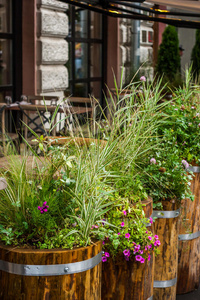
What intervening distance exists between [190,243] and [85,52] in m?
6.63

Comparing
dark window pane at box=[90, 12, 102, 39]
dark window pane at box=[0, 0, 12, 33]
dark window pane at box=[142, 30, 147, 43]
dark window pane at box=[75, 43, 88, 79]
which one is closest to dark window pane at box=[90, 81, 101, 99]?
dark window pane at box=[75, 43, 88, 79]

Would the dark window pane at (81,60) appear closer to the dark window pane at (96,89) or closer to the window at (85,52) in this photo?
the window at (85,52)

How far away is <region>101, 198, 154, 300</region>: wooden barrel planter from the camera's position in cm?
250

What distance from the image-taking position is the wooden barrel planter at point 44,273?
192 centimetres

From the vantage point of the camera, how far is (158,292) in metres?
3.18

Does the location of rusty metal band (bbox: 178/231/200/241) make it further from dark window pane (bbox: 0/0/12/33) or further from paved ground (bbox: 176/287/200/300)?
dark window pane (bbox: 0/0/12/33)

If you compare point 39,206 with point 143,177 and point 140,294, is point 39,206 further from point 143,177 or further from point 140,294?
point 143,177

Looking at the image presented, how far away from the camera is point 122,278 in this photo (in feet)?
8.23

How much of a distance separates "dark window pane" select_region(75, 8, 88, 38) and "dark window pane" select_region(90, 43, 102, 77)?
0.47 metres

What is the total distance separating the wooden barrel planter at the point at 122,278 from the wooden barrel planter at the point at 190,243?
3.20ft

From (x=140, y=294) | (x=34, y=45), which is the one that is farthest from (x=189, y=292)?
(x=34, y=45)

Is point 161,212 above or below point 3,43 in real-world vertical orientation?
below

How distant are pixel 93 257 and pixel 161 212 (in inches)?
40.8

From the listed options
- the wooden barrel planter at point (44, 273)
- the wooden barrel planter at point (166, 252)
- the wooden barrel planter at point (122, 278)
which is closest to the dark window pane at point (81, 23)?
the wooden barrel planter at point (166, 252)
